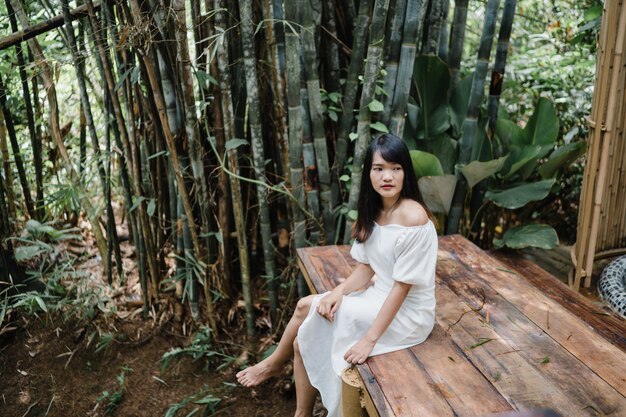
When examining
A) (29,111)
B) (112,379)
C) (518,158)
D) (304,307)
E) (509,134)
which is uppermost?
(29,111)

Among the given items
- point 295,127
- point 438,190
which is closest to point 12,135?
point 295,127

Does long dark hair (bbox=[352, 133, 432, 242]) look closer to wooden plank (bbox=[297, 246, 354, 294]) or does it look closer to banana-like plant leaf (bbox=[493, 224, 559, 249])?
wooden plank (bbox=[297, 246, 354, 294])

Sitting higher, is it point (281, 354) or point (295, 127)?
point (295, 127)

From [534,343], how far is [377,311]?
49cm

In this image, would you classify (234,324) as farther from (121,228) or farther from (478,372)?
(478,372)

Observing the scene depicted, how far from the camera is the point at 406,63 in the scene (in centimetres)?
229

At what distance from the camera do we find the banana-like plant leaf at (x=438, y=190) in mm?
2484

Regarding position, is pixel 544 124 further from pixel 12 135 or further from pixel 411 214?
pixel 12 135

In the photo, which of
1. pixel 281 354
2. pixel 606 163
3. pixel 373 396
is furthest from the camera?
pixel 606 163

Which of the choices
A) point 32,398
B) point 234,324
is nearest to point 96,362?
point 32,398

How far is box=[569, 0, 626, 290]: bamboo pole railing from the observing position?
6.80 ft

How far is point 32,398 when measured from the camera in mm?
2441

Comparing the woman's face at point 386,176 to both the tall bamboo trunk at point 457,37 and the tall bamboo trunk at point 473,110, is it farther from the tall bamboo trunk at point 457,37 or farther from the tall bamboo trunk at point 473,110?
the tall bamboo trunk at point 457,37

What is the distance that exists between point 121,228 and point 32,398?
1338 mm
